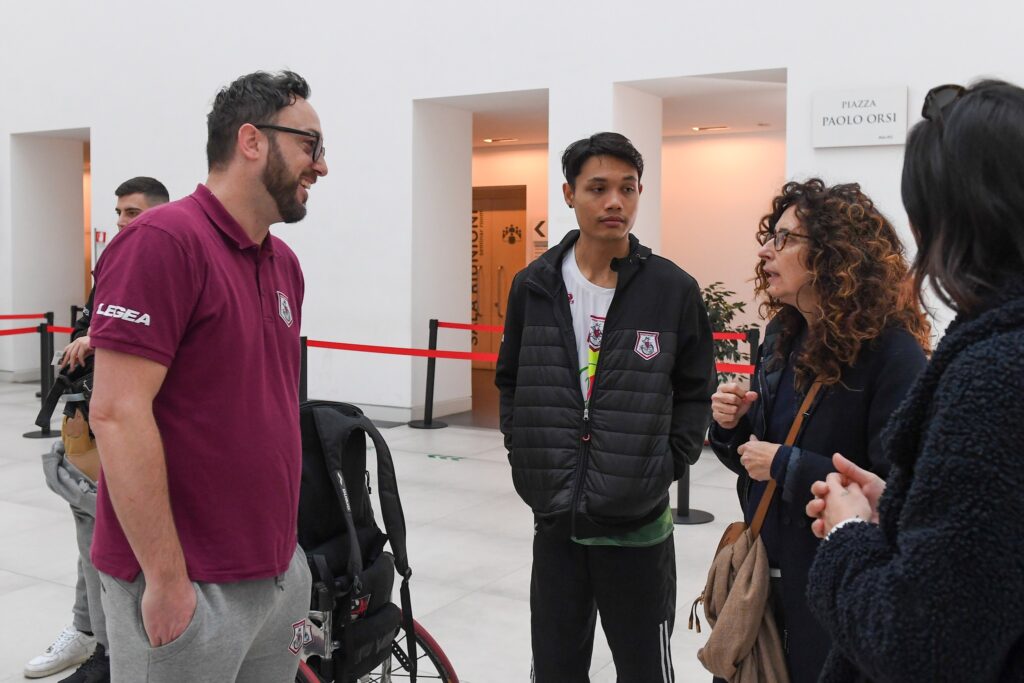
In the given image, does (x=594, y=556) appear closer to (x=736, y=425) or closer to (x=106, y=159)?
(x=736, y=425)

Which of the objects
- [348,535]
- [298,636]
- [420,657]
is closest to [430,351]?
[420,657]

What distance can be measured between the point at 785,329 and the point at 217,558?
149 centimetres

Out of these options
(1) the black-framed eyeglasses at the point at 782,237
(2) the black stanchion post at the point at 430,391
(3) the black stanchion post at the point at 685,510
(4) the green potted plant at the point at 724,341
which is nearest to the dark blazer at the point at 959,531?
(1) the black-framed eyeglasses at the point at 782,237

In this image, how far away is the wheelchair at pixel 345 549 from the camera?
2.93 m

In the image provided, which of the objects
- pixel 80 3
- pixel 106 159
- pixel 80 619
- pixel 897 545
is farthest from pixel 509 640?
pixel 80 3

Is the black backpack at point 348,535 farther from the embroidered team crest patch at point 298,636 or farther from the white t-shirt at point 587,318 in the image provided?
the white t-shirt at point 587,318

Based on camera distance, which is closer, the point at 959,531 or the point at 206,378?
the point at 959,531

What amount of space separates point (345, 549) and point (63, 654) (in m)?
1.82

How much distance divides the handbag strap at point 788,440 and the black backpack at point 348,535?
1.02m

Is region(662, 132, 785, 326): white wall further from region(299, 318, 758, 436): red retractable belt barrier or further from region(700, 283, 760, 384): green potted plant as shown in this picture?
region(299, 318, 758, 436): red retractable belt barrier

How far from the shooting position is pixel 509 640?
4.52 m

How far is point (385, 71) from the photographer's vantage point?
10398 mm

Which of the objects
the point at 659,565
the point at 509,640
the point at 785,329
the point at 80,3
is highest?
the point at 80,3

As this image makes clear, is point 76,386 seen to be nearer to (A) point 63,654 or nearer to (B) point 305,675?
(A) point 63,654
